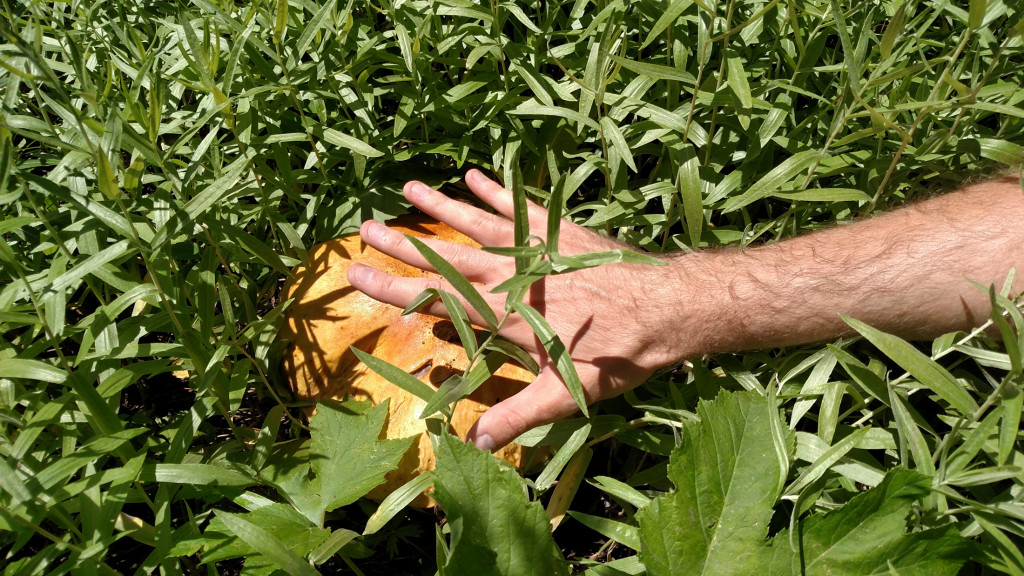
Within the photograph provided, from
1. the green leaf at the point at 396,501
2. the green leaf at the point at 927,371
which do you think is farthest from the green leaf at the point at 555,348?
the green leaf at the point at 927,371

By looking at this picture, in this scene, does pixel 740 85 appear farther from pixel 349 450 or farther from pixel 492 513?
pixel 349 450

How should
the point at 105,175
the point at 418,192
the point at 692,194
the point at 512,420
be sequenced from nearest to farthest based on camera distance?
the point at 105,175
the point at 512,420
the point at 692,194
the point at 418,192

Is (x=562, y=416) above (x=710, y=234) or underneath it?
underneath

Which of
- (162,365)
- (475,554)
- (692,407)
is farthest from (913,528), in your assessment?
(162,365)

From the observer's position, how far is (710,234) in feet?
7.61

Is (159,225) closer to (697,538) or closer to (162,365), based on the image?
(162,365)

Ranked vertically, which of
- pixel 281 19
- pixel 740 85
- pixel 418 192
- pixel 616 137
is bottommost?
pixel 418 192

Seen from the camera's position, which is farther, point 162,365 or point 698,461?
point 162,365

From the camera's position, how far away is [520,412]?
184 cm

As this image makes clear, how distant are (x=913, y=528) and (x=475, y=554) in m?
1.03

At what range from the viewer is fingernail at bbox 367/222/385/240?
6.97 feet

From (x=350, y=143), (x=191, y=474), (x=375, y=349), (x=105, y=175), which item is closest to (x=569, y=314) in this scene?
(x=375, y=349)

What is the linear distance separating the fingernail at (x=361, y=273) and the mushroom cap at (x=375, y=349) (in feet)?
0.64

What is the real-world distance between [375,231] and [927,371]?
150 cm
